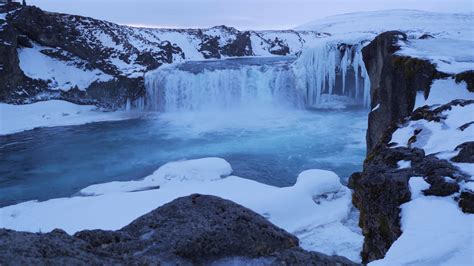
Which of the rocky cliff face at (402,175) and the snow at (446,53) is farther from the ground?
the snow at (446,53)

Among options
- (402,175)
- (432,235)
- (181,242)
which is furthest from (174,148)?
(181,242)

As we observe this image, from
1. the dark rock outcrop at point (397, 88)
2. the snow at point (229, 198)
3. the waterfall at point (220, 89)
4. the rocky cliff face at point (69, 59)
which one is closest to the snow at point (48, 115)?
the rocky cliff face at point (69, 59)

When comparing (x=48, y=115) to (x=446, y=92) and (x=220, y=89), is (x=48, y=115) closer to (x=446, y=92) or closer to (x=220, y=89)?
(x=220, y=89)

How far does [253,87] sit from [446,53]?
15923 millimetres

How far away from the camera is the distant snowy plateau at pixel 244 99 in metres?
3.69

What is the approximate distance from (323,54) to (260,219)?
21.1 meters

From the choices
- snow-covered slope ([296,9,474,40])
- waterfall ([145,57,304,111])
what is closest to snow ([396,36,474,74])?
waterfall ([145,57,304,111])

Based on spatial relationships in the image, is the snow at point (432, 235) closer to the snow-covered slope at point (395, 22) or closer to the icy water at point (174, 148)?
the icy water at point (174, 148)

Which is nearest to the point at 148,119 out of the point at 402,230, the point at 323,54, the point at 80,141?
the point at 80,141

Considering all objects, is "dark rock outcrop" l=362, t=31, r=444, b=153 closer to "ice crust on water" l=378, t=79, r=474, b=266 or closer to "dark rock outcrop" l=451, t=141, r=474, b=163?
"ice crust on water" l=378, t=79, r=474, b=266

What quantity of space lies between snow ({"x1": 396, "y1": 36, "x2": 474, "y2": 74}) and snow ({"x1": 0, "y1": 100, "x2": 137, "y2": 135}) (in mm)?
16757

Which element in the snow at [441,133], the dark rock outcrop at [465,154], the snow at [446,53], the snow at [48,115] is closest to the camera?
the dark rock outcrop at [465,154]

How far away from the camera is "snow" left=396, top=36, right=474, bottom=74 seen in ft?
24.4

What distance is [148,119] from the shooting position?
21984 mm
